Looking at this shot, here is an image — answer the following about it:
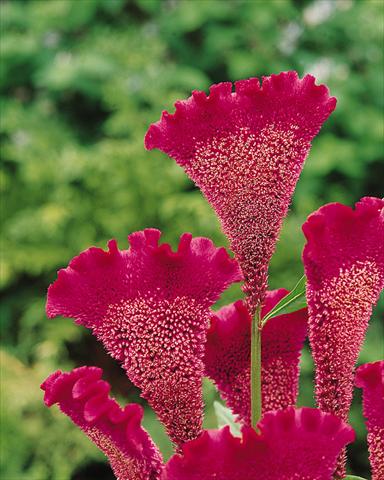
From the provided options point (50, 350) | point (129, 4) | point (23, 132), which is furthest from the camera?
point (129, 4)

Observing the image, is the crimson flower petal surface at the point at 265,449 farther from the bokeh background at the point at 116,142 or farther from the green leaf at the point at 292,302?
the bokeh background at the point at 116,142

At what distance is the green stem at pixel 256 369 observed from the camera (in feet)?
1.77

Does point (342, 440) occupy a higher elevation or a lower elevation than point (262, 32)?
lower

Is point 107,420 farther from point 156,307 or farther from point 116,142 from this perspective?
point 116,142

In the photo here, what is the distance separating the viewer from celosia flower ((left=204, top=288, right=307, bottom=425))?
0.58 metres

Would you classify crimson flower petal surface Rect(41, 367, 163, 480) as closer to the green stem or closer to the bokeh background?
the green stem

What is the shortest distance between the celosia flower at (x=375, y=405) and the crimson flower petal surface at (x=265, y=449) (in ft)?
0.25

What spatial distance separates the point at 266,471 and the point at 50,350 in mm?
2413

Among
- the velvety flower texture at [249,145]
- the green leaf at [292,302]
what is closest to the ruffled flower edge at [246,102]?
the velvety flower texture at [249,145]

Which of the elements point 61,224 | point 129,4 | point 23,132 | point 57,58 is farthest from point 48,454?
point 129,4

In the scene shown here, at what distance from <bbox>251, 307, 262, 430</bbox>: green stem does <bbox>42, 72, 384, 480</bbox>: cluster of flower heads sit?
1 centimetres

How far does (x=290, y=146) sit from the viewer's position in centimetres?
50

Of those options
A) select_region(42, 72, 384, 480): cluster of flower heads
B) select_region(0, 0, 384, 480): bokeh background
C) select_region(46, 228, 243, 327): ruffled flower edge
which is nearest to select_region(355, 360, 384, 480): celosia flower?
select_region(42, 72, 384, 480): cluster of flower heads

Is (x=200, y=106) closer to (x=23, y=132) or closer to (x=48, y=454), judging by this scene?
(x=48, y=454)
